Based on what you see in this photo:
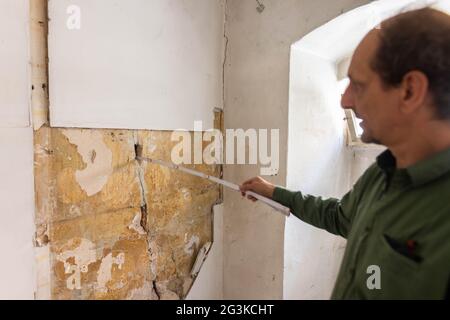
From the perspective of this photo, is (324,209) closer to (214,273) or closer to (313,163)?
(313,163)

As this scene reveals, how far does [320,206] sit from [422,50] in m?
0.49

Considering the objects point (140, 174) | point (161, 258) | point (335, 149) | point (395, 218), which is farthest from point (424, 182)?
point (335, 149)

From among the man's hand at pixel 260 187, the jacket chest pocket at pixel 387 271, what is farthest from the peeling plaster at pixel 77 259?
the jacket chest pocket at pixel 387 271

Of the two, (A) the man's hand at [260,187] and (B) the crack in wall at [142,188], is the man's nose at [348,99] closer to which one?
(A) the man's hand at [260,187]

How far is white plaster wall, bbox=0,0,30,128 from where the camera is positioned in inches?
32.7

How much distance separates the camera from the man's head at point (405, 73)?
0.53m

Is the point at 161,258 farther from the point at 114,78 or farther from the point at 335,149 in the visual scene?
the point at 335,149

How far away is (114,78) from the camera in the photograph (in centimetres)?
109

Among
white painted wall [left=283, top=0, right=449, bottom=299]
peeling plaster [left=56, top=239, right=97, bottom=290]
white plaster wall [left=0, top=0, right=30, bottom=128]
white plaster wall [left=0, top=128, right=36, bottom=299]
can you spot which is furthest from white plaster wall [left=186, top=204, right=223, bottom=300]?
white plaster wall [left=0, top=0, right=30, bottom=128]

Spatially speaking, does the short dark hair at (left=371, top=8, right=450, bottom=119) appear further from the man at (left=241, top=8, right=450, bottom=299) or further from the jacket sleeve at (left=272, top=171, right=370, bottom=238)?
the jacket sleeve at (left=272, top=171, right=370, bottom=238)

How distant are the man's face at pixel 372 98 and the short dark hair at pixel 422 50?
2cm

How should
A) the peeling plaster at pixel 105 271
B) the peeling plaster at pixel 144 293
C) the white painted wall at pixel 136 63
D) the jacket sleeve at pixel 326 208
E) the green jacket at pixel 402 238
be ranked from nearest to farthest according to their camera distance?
the green jacket at pixel 402 238
the jacket sleeve at pixel 326 208
the white painted wall at pixel 136 63
the peeling plaster at pixel 105 271
the peeling plaster at pixel 144 293

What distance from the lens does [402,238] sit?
54cm

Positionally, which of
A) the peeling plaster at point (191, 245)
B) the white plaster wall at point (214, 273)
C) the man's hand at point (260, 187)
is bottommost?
the white plaster wall at point (214, 273)
